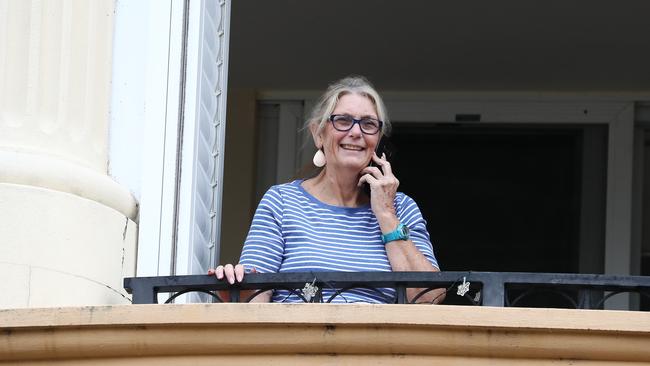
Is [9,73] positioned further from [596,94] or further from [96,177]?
[596,94]

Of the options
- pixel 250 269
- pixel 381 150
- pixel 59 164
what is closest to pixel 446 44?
pixel 381 150

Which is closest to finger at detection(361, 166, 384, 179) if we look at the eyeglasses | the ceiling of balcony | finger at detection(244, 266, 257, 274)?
the eyeglasses

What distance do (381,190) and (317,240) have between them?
263mm

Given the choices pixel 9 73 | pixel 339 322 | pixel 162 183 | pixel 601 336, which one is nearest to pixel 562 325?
pixel 601 336

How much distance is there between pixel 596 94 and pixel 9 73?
391 cm

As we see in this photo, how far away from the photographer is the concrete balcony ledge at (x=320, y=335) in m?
5.42

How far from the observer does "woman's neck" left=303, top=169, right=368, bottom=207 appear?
6.23 m

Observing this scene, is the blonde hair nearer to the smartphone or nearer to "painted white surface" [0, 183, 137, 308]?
the smartphone

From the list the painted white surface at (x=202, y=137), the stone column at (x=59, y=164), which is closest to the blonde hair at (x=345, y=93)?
the painted white surface at (x=202, y=137)

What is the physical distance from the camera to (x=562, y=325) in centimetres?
538

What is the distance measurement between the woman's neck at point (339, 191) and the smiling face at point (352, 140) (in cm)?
4

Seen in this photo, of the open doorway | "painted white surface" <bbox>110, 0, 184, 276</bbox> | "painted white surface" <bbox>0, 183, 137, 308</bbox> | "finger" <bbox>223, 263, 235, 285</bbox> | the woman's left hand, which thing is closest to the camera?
"finger" <bbox>223, 263, 235, 285</bbox>

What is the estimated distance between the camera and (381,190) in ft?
20.1

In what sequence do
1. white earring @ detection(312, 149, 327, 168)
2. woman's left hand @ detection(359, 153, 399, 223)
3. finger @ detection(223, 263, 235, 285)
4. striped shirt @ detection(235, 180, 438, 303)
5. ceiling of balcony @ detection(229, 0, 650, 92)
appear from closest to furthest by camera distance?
1. finger @ detection(223, 263, 235, 285)
2. striped shirt @ detection(235, 180, 438, 303)
3. woman's left hand @ detection(359, 153, 399, 223)
4. white earring @ detection(312, 149, 327, 168)
5. ceiling of balcony @ detection(229, 0, 650, 92)
